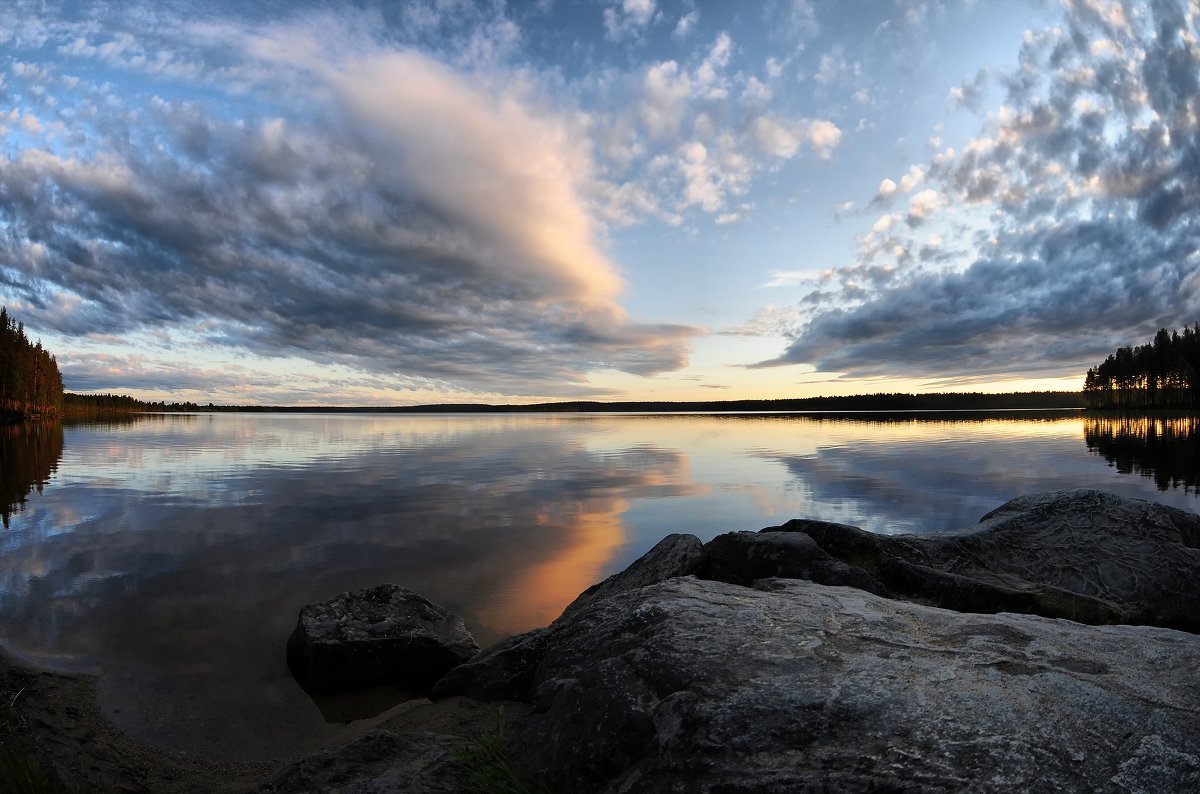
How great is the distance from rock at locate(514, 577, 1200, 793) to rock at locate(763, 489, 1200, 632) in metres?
3.07

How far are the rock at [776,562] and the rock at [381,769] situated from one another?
4.87m

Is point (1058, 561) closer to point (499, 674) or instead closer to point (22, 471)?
point (499, 674)

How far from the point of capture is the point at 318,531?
15.0 meters

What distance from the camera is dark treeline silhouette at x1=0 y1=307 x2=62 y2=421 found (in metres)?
111

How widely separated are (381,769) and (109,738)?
3.74 meters

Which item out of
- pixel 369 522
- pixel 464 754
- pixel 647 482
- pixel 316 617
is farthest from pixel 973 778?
pixel 647 482

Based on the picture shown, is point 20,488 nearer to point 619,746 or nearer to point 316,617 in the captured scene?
point 316,617

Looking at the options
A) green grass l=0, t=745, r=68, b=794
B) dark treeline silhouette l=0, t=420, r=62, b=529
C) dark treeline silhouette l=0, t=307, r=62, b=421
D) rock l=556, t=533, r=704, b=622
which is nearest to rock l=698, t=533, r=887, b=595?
rock l=556, t=533, r=704, b=622

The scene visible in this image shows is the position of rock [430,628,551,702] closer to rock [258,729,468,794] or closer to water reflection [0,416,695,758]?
water reflection [0,416,695,758]

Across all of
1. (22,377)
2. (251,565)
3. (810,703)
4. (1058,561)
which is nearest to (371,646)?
(810,703)

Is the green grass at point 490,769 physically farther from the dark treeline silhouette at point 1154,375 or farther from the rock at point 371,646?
the dark treeline silhouette at point 1154,375

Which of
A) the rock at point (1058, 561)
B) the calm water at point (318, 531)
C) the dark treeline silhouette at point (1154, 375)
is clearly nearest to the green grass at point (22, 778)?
the calm water at point (318, 531)

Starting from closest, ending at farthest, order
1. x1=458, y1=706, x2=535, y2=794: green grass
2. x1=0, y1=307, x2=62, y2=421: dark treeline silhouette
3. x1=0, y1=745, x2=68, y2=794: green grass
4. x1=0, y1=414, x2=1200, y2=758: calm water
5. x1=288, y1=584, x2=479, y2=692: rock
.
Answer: x1=0, y1=745, x2=68, y2=794: green grass → x1=458, y1=706, x2=535, y2=794: green grass → x1=288, y1=584, x2=479, y2=692: rock → x1=0, y1=414, x2=1200, y2=758: calm water → x1=0, y1=307, x2=62, y2=421: dark treeline silhouette

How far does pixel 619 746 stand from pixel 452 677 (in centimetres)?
383
